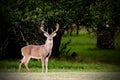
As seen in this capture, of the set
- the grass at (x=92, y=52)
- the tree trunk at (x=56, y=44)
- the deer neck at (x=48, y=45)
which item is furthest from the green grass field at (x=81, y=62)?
the deer neck at (x=48, y=45)

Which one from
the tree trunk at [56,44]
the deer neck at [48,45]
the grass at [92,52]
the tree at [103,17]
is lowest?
the grass at [92,52]

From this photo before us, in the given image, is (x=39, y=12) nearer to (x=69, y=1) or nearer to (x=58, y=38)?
(x=69, y=1)

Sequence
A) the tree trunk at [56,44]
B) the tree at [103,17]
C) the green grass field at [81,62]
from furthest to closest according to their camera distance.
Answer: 1. the tree trunk at [56,44]
2. the tree at [103,17]
3. the green grass field at [81,62]

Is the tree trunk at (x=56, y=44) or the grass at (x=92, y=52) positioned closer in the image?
the grass at (x=92, y=52)

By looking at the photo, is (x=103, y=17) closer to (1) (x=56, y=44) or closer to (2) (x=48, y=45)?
(1) (x=56, y=44)

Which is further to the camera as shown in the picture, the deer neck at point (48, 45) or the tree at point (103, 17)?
the tree at point (103, 17)

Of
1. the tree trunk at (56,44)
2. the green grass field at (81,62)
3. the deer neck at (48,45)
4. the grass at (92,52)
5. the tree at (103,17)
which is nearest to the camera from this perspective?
the deer neck at (48,45)

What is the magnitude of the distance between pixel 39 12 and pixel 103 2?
2.39 m

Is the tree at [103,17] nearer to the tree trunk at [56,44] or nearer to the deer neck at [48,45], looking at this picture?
the tree trunk at [56,44]

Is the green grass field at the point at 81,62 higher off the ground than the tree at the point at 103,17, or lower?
lower

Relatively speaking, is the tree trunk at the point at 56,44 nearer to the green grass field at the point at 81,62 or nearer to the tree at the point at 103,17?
the green grass field at the point at 81,62

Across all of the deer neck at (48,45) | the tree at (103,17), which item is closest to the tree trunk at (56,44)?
the tree at (103,17)

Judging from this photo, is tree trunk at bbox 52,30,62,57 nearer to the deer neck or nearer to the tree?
the tree

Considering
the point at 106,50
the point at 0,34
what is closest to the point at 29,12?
the point at 0,34
